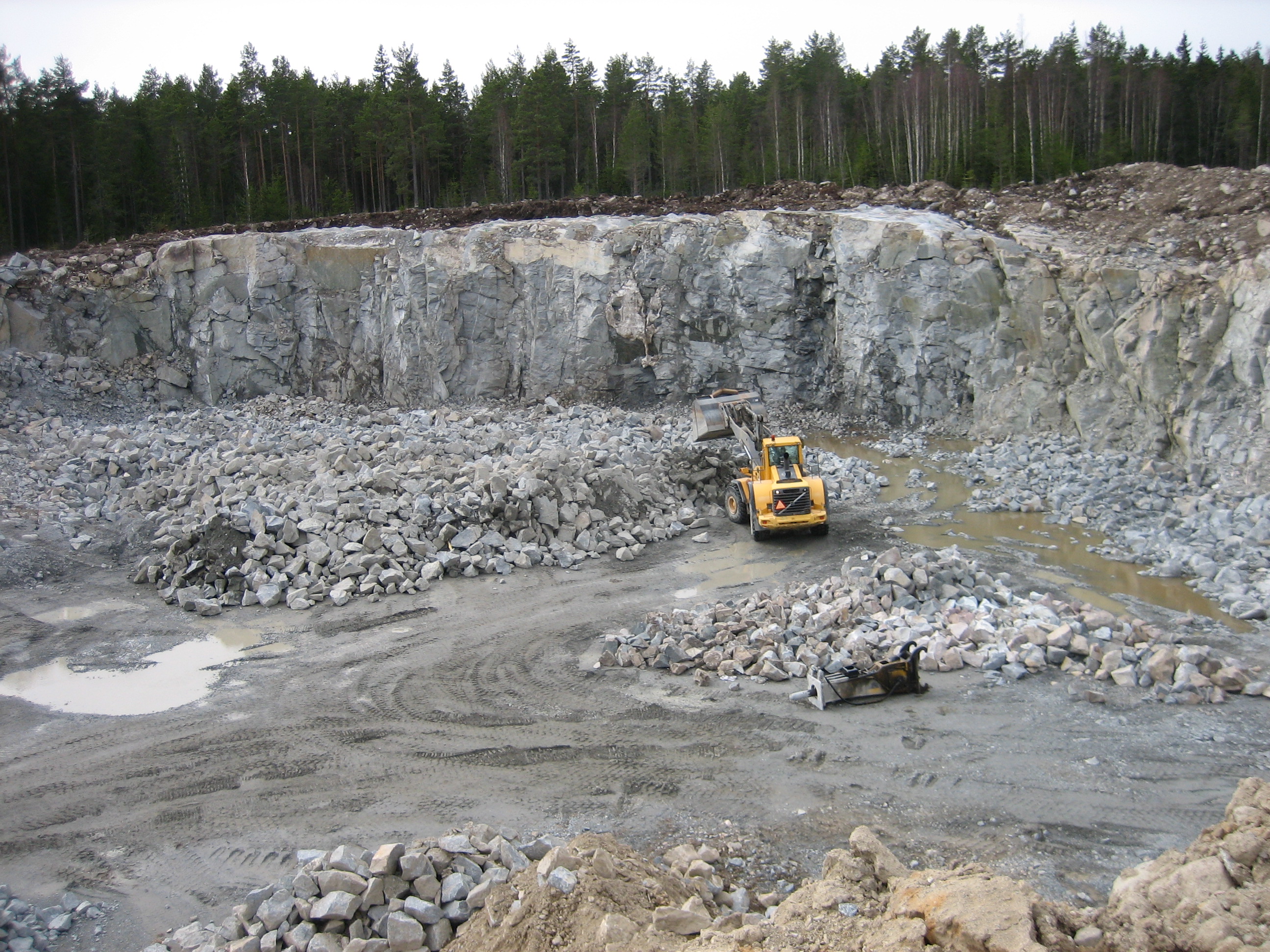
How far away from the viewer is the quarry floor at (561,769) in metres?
6.16

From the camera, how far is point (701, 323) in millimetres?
24562

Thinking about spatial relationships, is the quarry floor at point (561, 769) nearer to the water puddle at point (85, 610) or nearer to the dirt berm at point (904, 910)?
the dirt berm at point (904, 910)

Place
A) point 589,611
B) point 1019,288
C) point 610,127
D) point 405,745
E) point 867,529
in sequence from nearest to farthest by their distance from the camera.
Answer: point 405,745
point 589,611
point 867,529
point 1019,288
point 610,127

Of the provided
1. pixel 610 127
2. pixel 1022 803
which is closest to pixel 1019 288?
pixel 1022 803

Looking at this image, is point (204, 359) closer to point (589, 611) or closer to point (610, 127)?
point (589, 611)

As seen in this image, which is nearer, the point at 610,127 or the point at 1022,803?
the point at 1022,803

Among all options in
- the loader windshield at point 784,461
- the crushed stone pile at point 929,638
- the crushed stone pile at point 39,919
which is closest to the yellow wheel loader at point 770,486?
the loader windshield at point 784,461

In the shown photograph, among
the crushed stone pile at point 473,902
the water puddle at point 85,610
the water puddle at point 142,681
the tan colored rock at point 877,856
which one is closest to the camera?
the crushed stone pile at point 473,902

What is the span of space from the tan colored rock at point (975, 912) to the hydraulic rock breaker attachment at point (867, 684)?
11.4 ft

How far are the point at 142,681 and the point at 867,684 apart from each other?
28.1ft

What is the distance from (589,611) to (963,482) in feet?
34.1

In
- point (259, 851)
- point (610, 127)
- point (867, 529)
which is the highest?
point (610, 127)

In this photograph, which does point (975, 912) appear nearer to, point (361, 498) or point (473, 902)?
point (473, 902)

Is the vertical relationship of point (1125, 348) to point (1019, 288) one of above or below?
below
